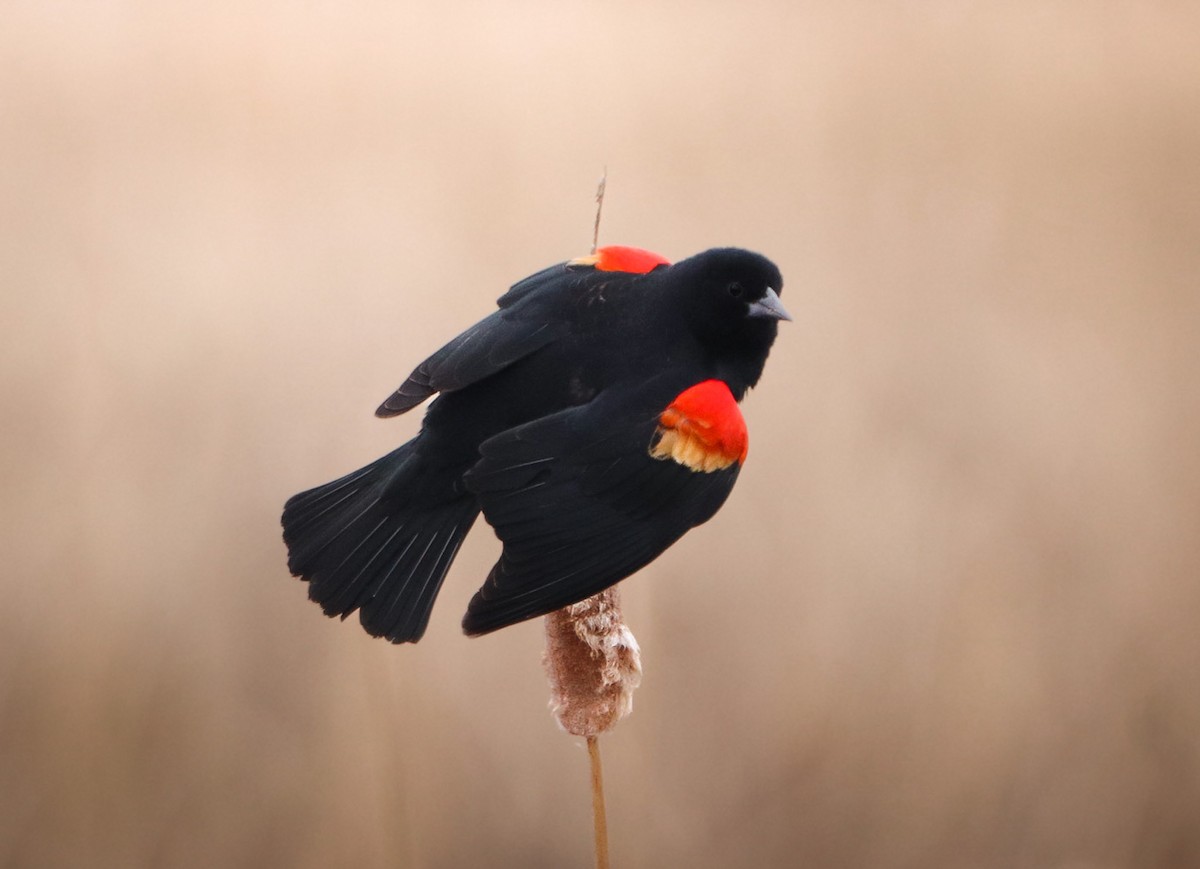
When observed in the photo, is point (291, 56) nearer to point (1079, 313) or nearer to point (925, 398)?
point (925, 398)

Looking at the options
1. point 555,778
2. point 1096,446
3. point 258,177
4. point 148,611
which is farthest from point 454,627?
point 1096,446

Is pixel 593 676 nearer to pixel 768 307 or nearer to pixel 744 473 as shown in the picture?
pixel 768 307

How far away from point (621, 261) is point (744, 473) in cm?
57

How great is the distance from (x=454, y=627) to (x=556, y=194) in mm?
592

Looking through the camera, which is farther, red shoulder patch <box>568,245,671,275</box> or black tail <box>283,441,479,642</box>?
red shoulder patch <box>568,245,671,275</box>

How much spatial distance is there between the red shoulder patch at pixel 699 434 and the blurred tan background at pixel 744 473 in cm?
59

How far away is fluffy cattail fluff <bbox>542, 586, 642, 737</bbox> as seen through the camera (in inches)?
28.8

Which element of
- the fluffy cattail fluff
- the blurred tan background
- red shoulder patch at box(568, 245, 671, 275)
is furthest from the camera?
the blurred tan background

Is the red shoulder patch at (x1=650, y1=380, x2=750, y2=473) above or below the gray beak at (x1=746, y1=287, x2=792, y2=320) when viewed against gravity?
below

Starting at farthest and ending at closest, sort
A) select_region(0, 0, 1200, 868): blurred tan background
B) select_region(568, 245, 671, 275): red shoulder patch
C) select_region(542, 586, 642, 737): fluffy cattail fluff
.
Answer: select_region(0, 0, 1200, 868): blurred tan background
select_region(568, 245, 671, 275): red shoulder patch
select_region(542, 586, 642, 737): fluffy cattail fluff

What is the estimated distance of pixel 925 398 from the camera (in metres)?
1.39

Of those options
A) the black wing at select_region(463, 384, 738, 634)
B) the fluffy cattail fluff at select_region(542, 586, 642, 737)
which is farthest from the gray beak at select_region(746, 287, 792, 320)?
the fluffy cattail fluff at select_region(542, 586, 642, 737)

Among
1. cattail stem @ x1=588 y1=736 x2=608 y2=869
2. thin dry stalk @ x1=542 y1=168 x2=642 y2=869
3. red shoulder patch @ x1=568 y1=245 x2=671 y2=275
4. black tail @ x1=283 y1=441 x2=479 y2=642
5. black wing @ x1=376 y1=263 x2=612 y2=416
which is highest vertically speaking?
red shoulder patch @ x1=568 y1=245 x2=671 y2=275

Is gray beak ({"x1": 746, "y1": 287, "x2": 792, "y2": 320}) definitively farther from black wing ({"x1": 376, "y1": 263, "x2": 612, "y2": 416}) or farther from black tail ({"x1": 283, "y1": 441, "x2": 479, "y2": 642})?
black tail ({"x1": 283, "y1": 441, "x2": 479, "y2": 642})
